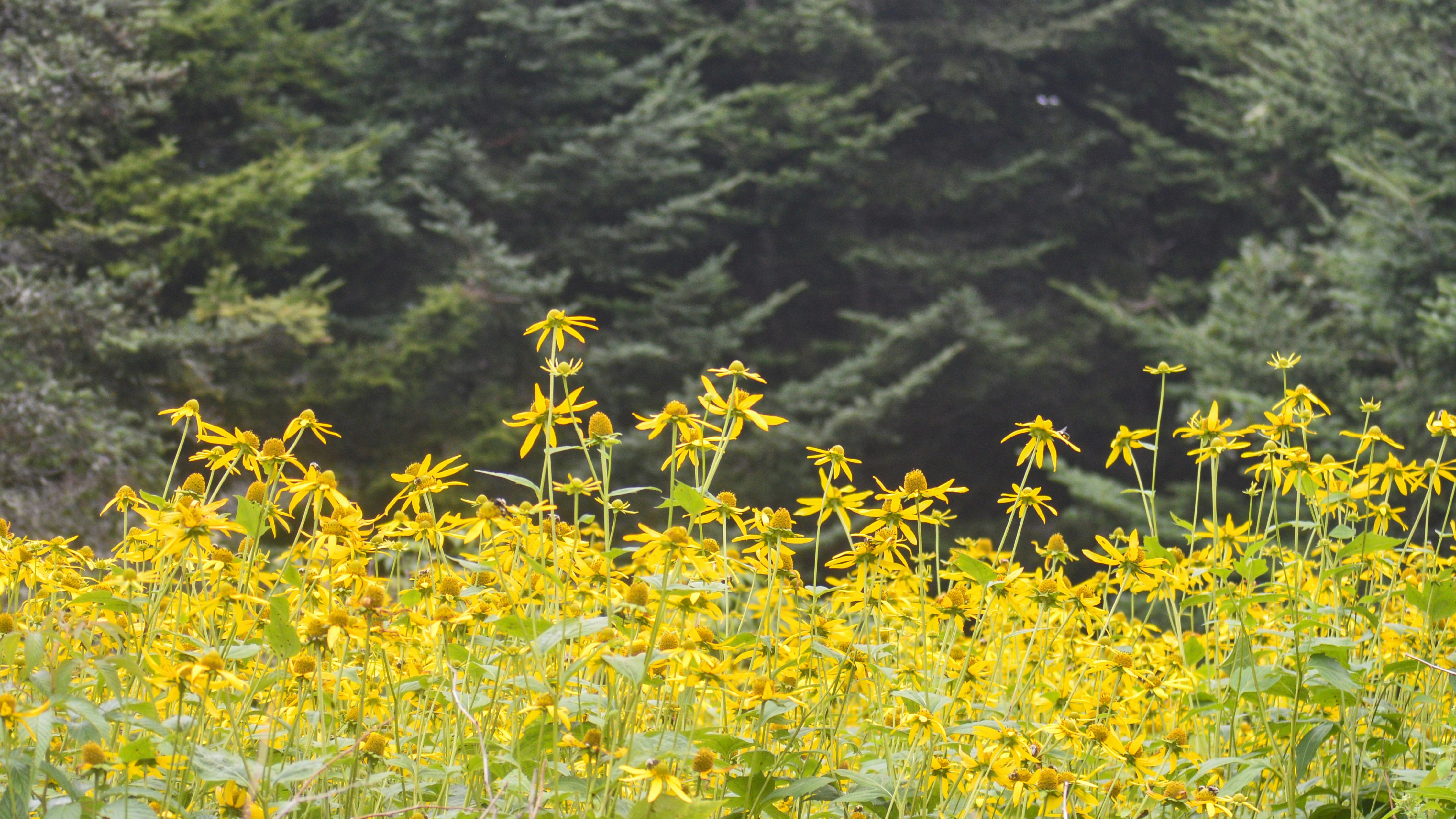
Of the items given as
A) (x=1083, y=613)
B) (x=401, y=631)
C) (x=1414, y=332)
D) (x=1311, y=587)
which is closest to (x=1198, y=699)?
(x=1083, y=613)

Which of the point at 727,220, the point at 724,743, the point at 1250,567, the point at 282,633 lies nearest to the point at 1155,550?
the point at 1250,567

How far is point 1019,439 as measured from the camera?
31.1 feet

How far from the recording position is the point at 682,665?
1015 mm

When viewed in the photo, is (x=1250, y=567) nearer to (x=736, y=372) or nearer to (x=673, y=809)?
(x=736, y=372)

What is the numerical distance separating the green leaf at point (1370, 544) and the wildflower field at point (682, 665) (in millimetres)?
12

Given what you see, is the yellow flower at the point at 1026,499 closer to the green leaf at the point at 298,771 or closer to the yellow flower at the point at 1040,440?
the yellow flower at the point at 1040,440

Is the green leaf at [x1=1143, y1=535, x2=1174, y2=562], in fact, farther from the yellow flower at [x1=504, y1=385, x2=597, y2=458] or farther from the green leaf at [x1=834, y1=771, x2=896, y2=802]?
the yellow flower at [x1=504, y1=385, x2=597, y2=458]

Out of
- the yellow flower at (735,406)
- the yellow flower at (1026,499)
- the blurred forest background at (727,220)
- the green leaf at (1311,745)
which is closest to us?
the yellow flower at (735,406)

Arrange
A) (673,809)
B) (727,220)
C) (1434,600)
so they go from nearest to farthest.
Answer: (673,809) → (1434,600) → (727,220)

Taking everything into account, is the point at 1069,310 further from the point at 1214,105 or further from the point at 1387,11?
the point at 1387,11

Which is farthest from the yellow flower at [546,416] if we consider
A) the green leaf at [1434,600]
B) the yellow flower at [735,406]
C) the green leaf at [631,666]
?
the green leaf at [1434,600]

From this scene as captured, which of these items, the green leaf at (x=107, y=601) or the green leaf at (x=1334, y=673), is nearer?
the green leaf at (x=107, y=601)

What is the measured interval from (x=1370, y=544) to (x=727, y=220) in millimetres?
8046

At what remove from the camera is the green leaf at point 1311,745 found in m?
1.17
